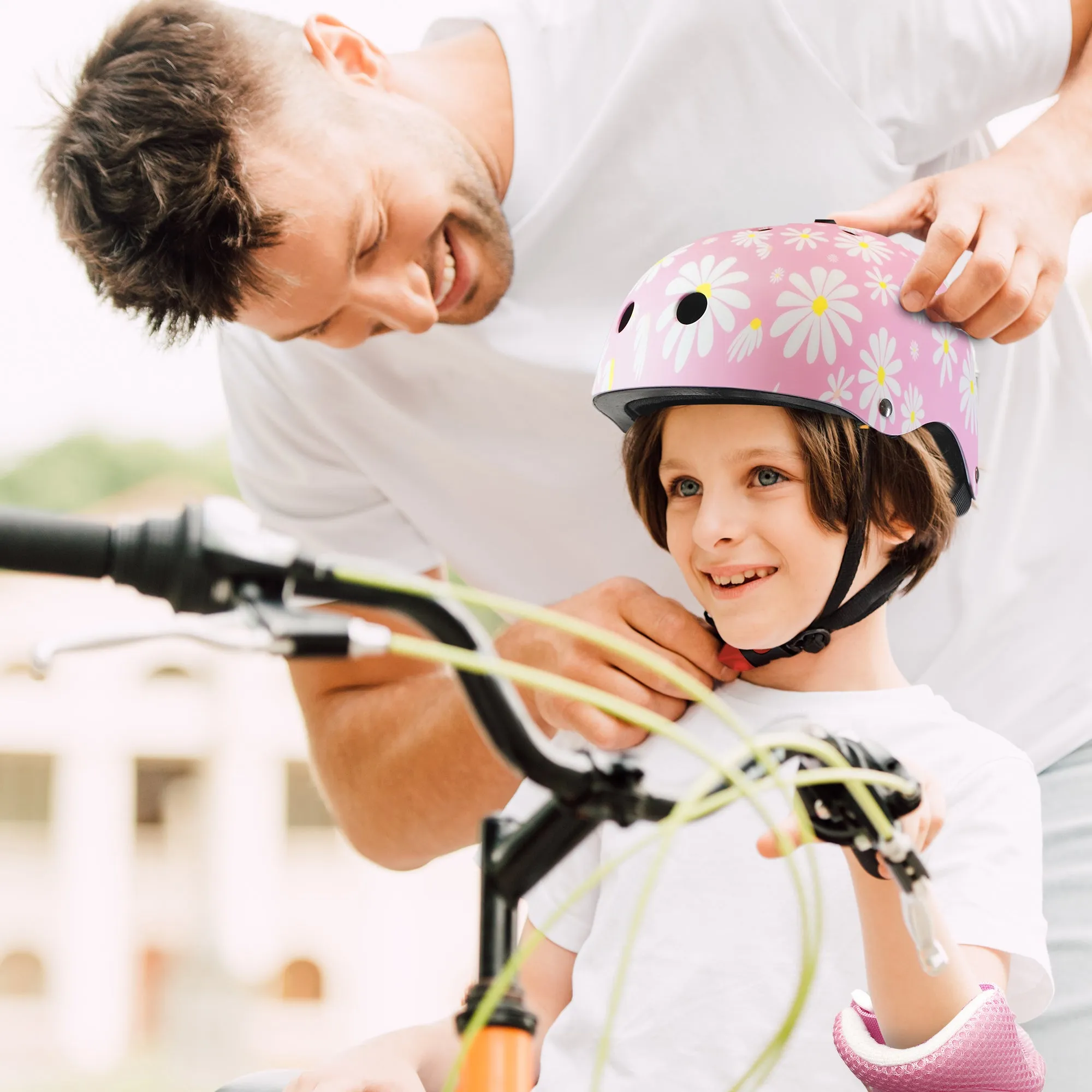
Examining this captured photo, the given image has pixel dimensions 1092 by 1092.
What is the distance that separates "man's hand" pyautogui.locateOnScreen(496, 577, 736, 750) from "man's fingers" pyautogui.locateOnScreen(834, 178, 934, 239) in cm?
57

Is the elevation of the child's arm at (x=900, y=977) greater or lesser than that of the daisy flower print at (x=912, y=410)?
lesser

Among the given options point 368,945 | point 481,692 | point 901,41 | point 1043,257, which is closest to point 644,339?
point 1043,257

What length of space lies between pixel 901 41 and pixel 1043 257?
0.47 metres

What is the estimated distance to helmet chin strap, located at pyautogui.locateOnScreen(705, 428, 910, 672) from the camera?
176 cm

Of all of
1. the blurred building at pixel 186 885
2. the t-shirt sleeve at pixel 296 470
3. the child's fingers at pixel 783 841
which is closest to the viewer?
the child's fingers at pixel 783 841

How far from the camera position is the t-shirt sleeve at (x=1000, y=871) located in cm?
159

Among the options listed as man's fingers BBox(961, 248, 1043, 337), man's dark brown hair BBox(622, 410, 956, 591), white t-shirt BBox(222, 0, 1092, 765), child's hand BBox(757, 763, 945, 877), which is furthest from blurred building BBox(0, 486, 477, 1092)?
child's hand BBox(757, 763, 945, 877)

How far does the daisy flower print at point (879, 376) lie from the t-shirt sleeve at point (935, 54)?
495 millimetres

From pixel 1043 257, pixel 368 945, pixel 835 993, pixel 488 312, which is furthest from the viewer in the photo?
pixel 368 945

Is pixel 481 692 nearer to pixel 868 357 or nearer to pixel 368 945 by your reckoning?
pixel 868 357

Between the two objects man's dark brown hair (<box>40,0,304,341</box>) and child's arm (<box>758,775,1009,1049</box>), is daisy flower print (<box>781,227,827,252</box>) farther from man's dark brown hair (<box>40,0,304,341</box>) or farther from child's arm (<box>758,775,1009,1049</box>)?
child's arm (<box>758,775,1009,1049</box>)

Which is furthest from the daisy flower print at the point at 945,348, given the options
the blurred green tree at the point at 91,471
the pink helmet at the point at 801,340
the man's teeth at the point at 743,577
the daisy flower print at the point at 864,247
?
the blurred green tree at the point at 91,471

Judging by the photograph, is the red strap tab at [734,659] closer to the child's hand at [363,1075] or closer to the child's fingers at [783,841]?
the child's hand at [363,1075]

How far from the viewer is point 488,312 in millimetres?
2334
